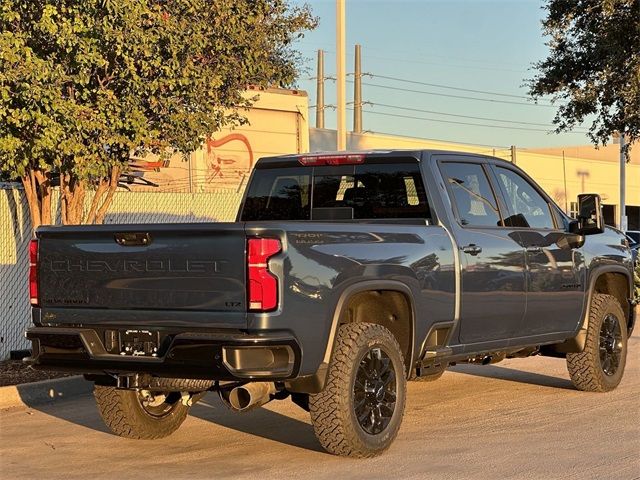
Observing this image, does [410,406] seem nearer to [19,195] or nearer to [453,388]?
[453,388]

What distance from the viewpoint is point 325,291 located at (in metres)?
6.74

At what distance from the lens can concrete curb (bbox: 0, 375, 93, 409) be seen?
1001cm

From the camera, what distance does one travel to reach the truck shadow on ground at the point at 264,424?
26.0ft

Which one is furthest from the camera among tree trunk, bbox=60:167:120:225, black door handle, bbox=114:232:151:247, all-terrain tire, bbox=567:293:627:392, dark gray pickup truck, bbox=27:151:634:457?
tree trunk, bbox=60:167:120:225

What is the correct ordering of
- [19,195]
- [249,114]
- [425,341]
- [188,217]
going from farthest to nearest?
[249,114], [188,217], [19,195], [425,341]

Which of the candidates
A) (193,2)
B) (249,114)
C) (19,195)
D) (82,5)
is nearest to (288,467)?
(82,5)

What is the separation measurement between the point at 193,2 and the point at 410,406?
17.2ft

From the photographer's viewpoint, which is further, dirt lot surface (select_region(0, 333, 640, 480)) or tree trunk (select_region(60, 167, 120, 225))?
tree trunk (select_region(60, 167, 120, 225))

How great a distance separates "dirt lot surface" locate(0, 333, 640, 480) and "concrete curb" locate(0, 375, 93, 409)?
0.75 feet

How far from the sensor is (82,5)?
10891mm

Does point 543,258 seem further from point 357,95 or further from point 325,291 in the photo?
point 357,95

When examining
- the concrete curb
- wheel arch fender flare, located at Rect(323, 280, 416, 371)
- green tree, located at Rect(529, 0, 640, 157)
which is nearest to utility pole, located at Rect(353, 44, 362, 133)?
green tree, located at Rect(529, 0, 640, 157)

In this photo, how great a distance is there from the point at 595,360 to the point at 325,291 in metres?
3.93

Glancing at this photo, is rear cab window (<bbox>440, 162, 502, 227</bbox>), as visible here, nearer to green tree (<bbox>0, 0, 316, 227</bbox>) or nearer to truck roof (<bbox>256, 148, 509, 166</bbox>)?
truck roof (<bbox>256, 148, 509, 166</bbox>)
